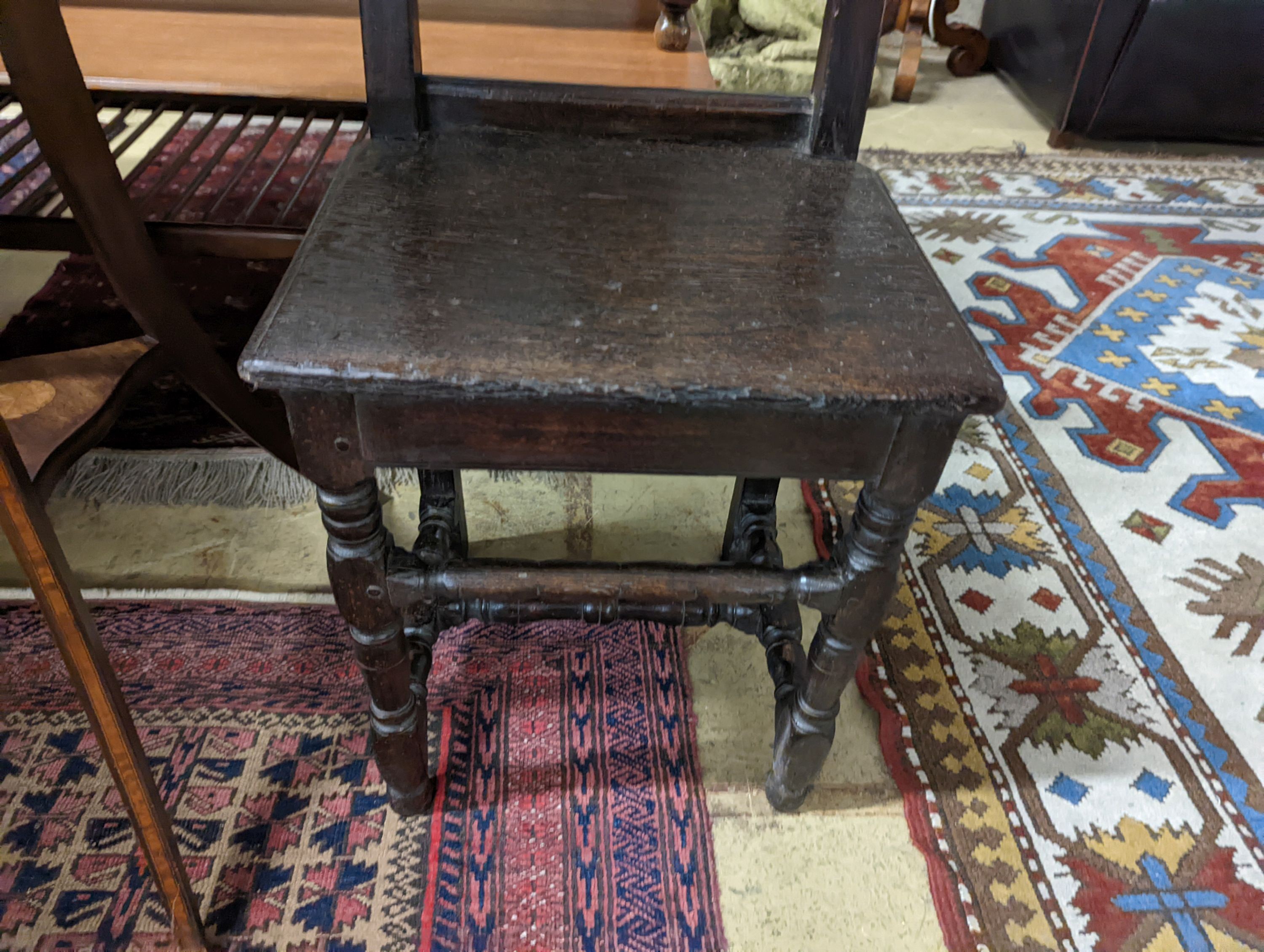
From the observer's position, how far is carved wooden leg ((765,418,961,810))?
646 mm

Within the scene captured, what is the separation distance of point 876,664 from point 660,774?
13.7 inches

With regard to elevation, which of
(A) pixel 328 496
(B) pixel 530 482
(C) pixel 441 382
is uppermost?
(C) pixel 441 382

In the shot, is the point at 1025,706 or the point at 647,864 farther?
the point at 1025,706

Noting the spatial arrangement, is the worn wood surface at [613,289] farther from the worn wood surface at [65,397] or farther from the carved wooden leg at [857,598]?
the worn wood surface at [65,397]

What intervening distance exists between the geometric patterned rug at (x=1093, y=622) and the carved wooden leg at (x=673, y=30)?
779 millimetres

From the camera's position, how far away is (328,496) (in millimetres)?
667

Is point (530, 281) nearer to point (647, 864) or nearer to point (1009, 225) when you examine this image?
point (647, 864)

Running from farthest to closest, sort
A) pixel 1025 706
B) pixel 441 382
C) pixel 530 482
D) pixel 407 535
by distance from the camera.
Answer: pixel 530 482, pixel 407 535, pixel 1025 706, pixel 441 382

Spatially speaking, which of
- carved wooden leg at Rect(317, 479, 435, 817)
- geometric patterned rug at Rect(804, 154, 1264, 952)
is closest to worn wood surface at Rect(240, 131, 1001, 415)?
carved wooden leg at Rect(317, 479, 435, 817)

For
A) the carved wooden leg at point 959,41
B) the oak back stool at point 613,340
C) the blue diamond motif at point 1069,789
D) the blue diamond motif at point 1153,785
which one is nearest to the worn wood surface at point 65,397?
the oak back stool at point 613,340

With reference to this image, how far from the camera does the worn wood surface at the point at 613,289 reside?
0.57 metres

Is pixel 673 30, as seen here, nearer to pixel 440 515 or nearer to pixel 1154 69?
pixel 440 515

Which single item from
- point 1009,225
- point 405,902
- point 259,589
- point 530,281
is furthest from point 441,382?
point 1009,225

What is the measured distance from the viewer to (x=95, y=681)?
25.2 inches
